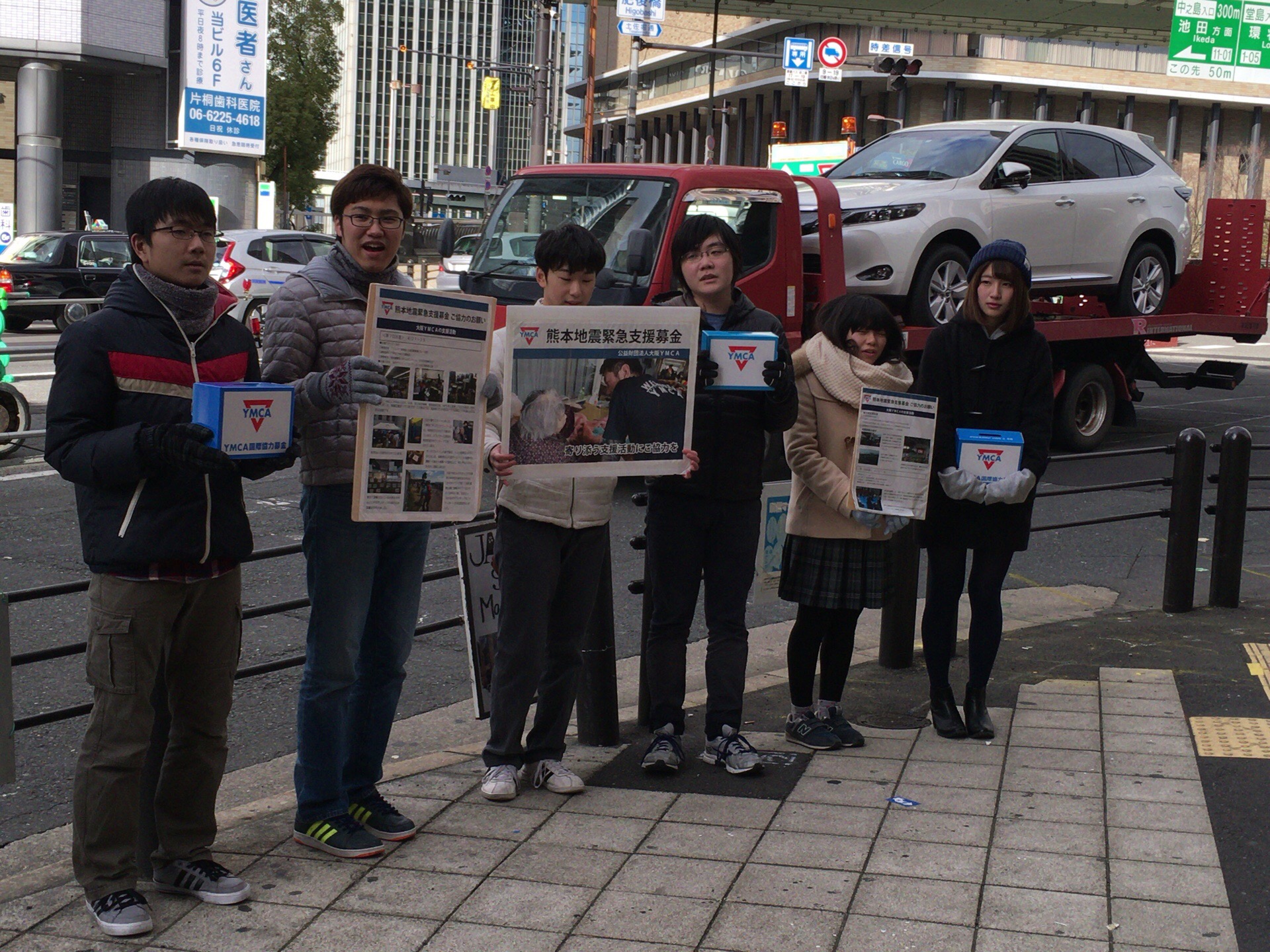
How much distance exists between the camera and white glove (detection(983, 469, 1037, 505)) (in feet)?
15.8

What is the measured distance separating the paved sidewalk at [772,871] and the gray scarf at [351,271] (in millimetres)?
1646

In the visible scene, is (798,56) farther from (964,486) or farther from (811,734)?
(811,734)

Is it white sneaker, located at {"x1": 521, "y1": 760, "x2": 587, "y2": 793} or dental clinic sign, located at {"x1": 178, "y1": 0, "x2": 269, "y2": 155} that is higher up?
dental clinic sign, located at {"x1": 178, "y1": 0, "x2": 269, "y2": 155}

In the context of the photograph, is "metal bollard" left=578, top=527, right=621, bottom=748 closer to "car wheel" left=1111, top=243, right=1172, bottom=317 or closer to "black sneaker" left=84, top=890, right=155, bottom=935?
"black sneaker" left=84, top=890, right=155, bottom=935

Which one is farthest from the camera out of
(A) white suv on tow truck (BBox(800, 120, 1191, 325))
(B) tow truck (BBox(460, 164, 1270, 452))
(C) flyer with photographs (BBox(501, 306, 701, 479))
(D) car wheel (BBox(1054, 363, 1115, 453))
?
(D) car wheel (BBox(1054, 363, 1115, 453))

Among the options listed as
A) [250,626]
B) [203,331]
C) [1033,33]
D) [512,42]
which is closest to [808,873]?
[203,331]

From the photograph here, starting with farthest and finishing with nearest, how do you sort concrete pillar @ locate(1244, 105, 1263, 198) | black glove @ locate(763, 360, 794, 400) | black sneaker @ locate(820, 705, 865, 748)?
concrete pillar @ locate(1244, 105, 1263, 198)
black sneaker @ locate(820, 705, 865, 748)
black glove @ locate(763, 360, 794, 400)

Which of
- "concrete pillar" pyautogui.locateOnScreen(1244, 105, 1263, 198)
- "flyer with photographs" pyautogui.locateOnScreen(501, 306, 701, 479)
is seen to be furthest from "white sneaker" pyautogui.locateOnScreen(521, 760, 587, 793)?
"concrete pillar" pyautogui.locateOnScreen(1244, 105, 1263, 198)

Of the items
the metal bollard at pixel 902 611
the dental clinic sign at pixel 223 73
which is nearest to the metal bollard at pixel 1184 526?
the metal bollard at pixel 902 611

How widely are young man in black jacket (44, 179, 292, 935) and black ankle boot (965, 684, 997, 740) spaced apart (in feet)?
9.49

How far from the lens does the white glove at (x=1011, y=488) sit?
4.80 metres

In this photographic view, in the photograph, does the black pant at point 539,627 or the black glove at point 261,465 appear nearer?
the black glove at point 261,465

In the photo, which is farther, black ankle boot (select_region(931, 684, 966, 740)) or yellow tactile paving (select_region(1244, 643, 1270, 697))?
yellow tactile paving (select_region(1244, 643, 1270, 697))

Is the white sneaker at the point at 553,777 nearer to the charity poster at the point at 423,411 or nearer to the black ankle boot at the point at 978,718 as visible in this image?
the charity poster at the point at 423,411
